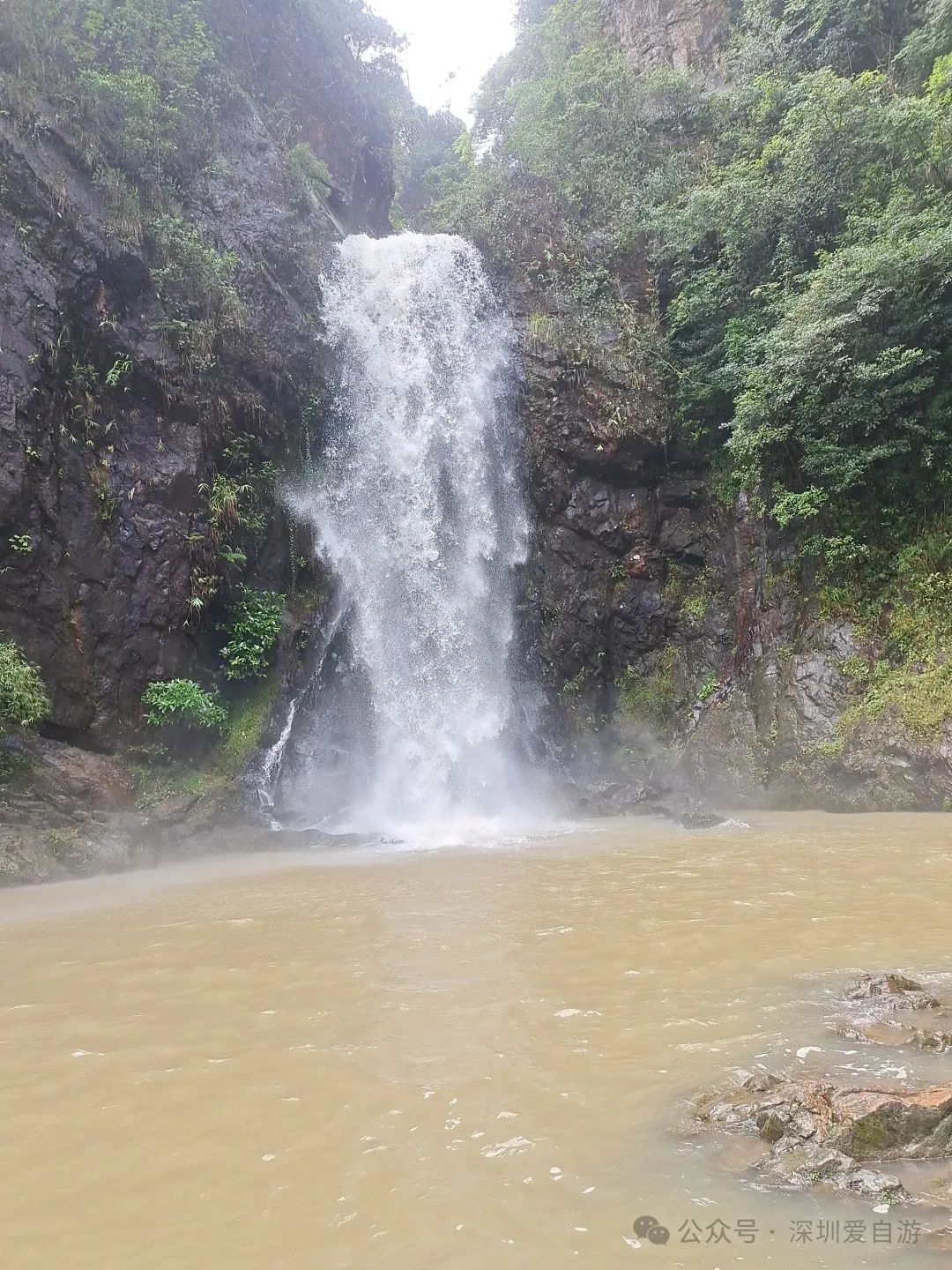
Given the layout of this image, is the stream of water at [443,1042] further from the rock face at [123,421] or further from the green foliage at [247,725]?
the rock face at [123,421]

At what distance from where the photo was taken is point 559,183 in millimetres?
19172

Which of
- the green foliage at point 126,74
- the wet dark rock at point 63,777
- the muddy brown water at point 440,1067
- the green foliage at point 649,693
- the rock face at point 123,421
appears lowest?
the muddy brown water at point 440,1067

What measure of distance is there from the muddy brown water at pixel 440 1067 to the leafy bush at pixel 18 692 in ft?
12.7

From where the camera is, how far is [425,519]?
50.2 feet

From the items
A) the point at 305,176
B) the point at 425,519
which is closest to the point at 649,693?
the point at 425,519

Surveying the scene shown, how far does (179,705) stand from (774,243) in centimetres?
1362

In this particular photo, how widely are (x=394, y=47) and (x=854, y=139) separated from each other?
1590cm

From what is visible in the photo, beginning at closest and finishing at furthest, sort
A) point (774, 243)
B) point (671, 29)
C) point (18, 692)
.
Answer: point (18, 692) < point (774, 243) < point (671, 29)

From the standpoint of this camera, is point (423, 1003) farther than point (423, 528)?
No

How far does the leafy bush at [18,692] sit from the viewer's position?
31.7 feet

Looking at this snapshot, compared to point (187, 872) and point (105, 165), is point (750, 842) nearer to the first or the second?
point (187, 872)

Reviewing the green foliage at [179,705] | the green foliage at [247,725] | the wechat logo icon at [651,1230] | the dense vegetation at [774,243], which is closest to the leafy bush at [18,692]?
the green foliage at [179,705]

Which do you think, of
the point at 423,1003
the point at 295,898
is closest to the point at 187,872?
the point at 295,898

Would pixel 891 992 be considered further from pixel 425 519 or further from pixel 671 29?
pixel 671 29
